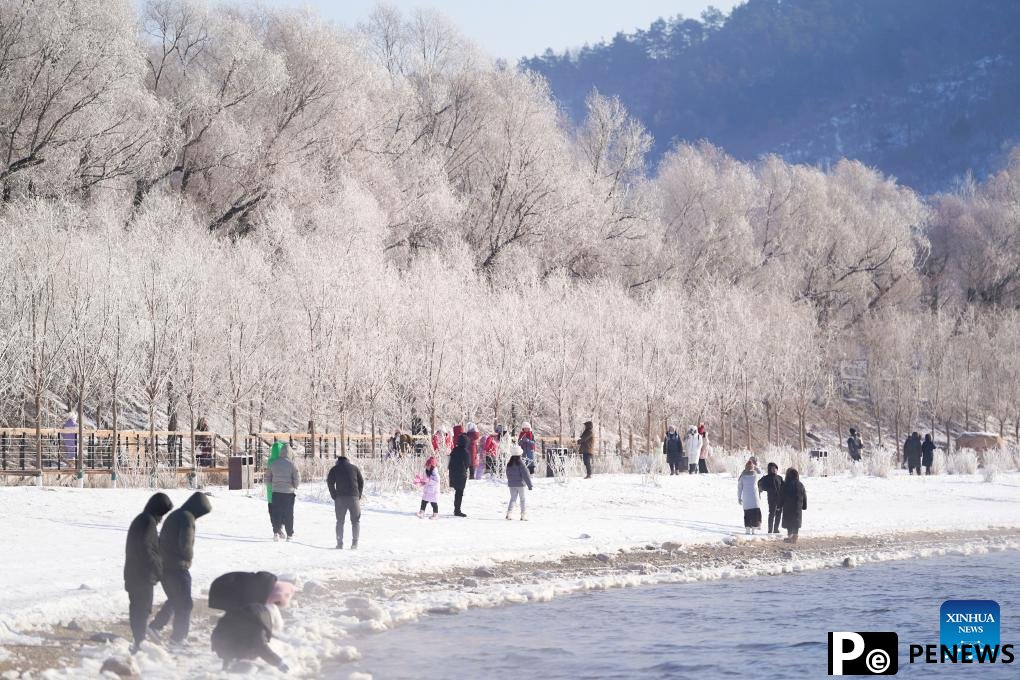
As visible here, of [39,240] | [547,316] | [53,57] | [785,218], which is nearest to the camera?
[39,240]

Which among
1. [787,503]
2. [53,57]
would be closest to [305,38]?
[53,57]

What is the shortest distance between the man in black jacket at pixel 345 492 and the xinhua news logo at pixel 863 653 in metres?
6.74

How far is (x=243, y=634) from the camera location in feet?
32.2

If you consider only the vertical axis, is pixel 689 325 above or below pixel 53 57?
below

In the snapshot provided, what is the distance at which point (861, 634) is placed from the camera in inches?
539

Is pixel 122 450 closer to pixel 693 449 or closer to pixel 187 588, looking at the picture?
pixel 693 449

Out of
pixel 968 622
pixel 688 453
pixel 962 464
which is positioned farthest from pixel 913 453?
pixel 968 622

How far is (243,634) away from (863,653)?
21.8 ft

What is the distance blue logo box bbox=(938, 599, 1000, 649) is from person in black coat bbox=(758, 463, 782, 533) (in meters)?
5.47

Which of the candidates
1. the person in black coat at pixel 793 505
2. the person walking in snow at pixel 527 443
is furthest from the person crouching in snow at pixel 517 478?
the person walking in snow at pixel 527 443

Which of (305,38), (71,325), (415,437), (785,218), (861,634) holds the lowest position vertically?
(861,634)

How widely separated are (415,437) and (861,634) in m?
18.8

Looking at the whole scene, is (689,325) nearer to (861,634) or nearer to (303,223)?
(303,223)

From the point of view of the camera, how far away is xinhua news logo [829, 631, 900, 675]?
11.7 meters
